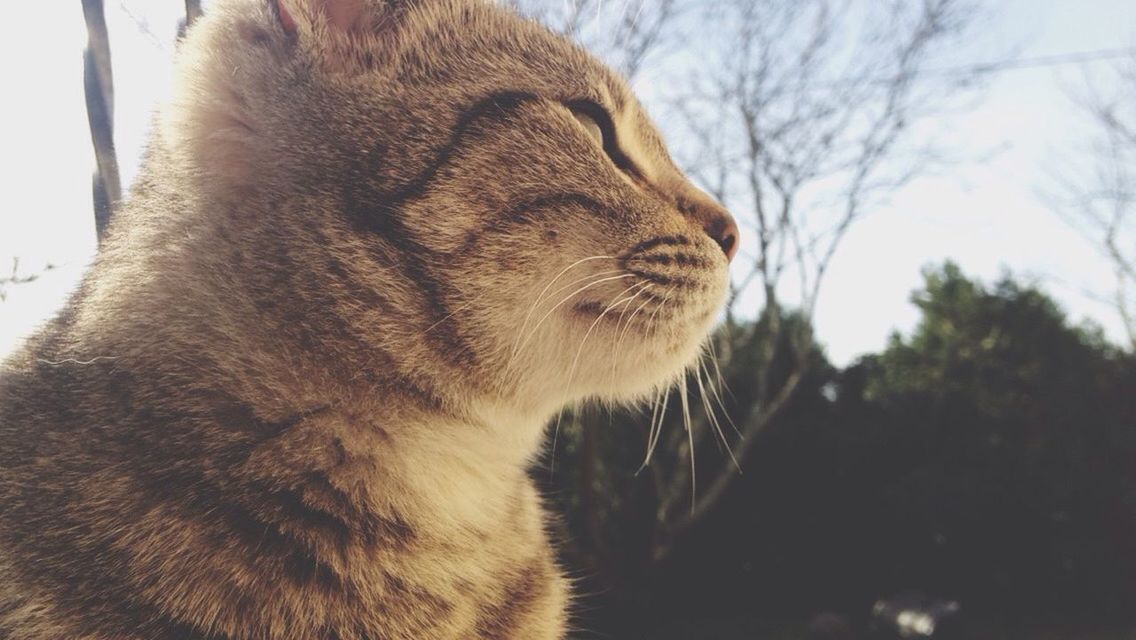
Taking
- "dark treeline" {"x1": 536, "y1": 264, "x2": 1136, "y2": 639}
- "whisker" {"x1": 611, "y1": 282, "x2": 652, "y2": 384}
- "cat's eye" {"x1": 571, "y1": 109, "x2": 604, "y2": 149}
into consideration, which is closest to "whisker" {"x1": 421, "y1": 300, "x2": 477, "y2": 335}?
"whisker" {"x1": 611, "y1": 282, "x2": 652, "y2": 384}

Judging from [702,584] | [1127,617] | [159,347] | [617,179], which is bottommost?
[702,584]

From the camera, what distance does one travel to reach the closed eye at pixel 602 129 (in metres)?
1.50

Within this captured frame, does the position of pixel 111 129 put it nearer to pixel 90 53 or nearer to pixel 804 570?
pixel 90 53

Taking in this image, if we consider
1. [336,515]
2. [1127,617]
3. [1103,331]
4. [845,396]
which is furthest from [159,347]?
[1103,331]

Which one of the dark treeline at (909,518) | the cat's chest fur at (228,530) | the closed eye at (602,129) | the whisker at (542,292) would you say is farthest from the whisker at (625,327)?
the dark treeline at (909,518)

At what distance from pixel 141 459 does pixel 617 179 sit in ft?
2.85

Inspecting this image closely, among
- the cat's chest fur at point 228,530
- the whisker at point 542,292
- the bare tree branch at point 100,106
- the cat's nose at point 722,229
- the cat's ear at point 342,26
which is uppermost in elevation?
the cat's nose at point 722,229

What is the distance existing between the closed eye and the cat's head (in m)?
0.02

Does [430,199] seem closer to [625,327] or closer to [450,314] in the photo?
[450,314]

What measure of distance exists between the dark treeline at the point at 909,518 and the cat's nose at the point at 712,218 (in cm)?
475

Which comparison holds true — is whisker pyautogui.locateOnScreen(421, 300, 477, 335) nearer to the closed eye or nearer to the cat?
the cat

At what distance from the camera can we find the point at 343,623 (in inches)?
41.7

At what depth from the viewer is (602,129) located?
1544 millimetres

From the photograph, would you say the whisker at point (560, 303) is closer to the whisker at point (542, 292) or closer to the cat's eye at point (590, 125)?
the whisker at point (542, 292)
